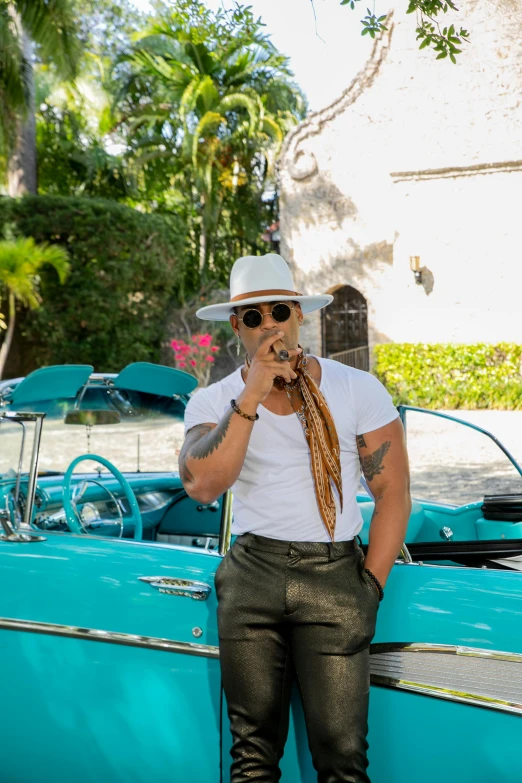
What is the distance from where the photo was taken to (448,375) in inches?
669

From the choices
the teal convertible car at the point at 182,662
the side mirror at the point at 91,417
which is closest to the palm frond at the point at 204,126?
the side mirror at the point at 91,417

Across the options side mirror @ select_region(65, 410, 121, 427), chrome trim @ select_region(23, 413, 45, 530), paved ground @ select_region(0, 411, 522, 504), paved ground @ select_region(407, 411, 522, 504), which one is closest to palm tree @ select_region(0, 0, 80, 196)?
paved ground @ select_region(0, 411, 522, 504)

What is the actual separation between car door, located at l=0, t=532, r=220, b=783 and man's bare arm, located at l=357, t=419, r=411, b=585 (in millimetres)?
504

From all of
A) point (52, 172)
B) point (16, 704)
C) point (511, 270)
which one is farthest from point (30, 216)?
point (16, 704)

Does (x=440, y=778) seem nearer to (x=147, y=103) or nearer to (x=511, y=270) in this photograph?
(x=511, y=270)

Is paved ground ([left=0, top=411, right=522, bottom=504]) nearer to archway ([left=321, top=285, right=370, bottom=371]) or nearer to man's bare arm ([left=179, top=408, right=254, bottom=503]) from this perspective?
man's bare arm ([left=179, top=408, right=254, bottom=503])

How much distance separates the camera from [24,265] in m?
16.6

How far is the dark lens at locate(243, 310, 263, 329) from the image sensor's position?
220cm

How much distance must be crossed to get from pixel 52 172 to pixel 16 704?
2572 cm

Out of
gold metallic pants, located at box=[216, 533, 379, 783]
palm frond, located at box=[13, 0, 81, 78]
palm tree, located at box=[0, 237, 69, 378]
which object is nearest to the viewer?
gold metallic pants, located at box=[216, 533, 379, 783]

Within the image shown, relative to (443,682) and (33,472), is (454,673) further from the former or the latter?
(33,472)

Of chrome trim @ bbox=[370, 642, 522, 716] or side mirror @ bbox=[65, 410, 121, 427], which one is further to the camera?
side mirror @ bbox=[65, 410, 121, 427]

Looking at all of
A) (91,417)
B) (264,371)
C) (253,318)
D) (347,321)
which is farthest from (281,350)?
(347,321)

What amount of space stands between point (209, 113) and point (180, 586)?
72.1ft
